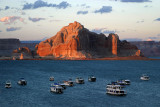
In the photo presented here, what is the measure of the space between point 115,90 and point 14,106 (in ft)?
80.0

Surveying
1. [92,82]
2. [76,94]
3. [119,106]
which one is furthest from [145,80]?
[119,106]

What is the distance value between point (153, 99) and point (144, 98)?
210 centimetres

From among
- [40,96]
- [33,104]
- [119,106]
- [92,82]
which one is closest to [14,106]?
[33,104]

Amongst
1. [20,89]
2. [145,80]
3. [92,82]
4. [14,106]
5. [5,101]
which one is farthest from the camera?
[145,80]

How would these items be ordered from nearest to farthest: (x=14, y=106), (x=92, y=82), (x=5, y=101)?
(x=14, y=106), (x=5, y=101), (x=92, y=82)

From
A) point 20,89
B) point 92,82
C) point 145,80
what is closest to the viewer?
point 20,89

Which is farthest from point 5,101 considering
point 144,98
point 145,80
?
point 145,80

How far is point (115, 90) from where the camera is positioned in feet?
221

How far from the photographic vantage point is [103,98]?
6278 cm

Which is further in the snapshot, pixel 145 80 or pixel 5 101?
pixel 145 80

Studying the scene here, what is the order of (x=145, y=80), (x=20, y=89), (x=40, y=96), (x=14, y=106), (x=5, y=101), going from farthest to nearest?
(x=145, y=80) → (x=20, y=89) → (x=40, y=96) → (x=5, y=101) → (x=14, y=106)

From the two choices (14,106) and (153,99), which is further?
(153,99)

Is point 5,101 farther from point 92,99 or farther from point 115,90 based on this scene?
point 115,90

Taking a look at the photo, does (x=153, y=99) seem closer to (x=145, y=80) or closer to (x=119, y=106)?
(x=119, y=106)
